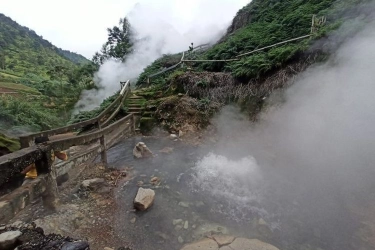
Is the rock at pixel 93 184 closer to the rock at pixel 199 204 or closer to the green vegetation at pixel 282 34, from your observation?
the rock at pixel 199 204

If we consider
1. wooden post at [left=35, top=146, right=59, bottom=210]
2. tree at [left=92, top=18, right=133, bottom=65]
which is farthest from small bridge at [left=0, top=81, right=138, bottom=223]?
tree at [left=92, top=18, right=133, bottom=65]

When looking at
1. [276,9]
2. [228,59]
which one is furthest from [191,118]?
[276,9]

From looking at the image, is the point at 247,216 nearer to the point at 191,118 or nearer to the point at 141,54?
the point at 191,118

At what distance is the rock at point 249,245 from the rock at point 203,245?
26 cm

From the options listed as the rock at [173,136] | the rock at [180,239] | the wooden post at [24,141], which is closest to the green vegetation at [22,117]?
the rock at [173,136]

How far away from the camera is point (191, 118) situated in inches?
358

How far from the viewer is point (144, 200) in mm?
4402

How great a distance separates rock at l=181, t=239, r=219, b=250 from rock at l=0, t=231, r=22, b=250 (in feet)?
7.07

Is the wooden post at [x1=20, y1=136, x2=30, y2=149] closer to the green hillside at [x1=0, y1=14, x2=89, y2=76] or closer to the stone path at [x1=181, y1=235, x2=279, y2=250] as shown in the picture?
the stone path at [x1=181, y1=235, x2=279, y2=250]

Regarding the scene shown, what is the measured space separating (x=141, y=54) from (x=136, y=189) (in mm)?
22973

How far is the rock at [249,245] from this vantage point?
3.48 m

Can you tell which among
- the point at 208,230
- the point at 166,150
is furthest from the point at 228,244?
the point at 166,150

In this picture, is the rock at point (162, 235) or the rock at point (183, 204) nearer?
the rock at point (162, 235)

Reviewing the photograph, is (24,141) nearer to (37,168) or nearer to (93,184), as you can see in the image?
(37,168)
